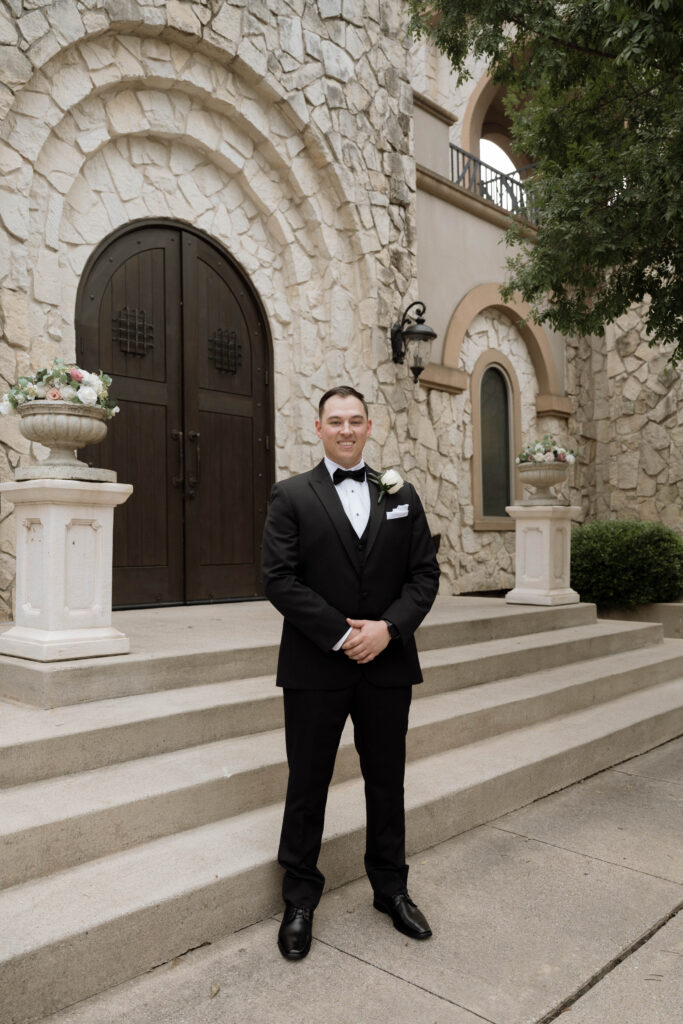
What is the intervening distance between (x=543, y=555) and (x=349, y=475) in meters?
5.47

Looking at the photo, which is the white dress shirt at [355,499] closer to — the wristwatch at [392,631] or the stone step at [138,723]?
the wristwatch at [392,631]

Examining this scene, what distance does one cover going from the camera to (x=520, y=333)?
39.3ft

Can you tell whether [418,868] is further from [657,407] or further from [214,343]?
[657,407]

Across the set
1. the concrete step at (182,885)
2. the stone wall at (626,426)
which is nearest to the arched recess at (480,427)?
the stone wall at (626,426)

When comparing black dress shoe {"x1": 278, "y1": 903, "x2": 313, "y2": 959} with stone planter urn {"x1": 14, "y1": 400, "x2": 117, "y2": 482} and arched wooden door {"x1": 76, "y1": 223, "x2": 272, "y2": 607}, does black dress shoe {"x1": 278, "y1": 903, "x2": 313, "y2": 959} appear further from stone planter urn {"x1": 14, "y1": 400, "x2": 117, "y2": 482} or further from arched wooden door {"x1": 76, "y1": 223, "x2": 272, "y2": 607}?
arched wooden door {"x1": 76, "y1": 223, "x2": 272, "y2": 607}

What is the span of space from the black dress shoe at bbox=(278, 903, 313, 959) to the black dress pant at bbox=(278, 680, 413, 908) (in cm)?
3

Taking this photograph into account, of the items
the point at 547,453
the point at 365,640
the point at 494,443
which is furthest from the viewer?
the point at 494,443

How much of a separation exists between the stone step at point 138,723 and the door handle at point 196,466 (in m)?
3.09

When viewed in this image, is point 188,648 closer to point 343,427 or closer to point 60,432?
point 60,432

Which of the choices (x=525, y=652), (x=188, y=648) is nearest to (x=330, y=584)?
(x=188, y=648)

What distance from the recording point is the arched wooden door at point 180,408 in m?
6.96

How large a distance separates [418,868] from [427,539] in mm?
1555

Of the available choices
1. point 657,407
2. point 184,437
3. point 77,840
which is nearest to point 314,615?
point 77,840

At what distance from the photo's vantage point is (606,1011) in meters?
2.47
